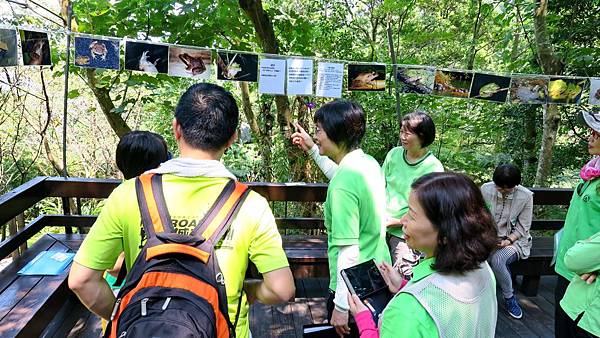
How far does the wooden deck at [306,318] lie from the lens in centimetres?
264

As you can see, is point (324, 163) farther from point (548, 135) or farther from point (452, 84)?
point (548, 135)

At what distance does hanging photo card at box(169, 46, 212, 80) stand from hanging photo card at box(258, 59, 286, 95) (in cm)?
44

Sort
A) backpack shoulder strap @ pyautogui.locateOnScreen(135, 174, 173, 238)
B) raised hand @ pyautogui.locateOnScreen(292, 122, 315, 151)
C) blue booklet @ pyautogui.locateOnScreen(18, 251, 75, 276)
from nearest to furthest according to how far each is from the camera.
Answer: backpack shoulder strap @ pyautogui.locateOnScreen(135, 174, 173, 238), raised hand @ pyautogui.locateOnScreen(292, 122, 315, 151), blue booklet @ pyautogui.locateOnScreen(18, 251, 75, 276)

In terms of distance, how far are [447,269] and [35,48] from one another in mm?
3226

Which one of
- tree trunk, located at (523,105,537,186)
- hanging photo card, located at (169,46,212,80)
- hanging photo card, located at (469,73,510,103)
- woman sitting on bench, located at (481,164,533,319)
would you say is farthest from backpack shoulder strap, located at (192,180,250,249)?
tree trunk, located at (523,105,537,186)

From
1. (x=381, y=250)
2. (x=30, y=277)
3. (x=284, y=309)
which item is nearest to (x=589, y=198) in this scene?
(x=381, y=250)

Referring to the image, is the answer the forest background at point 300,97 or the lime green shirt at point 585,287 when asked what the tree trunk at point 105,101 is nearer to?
the forest background at point 300,97

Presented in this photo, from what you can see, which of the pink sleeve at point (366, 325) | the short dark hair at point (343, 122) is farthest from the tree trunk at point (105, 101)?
the pink sleeve at point (366, 325)

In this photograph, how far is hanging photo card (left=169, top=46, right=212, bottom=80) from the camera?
10.1 feet

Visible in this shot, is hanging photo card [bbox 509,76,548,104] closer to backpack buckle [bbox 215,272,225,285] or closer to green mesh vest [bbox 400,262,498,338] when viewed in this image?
green mesh vest [bbox 400,262,498,338]

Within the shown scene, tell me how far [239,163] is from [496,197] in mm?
3769

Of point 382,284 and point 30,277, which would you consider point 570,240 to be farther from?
point 30,277

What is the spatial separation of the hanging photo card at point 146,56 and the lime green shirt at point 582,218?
2.86 metres

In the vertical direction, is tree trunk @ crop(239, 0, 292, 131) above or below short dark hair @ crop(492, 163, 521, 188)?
above
